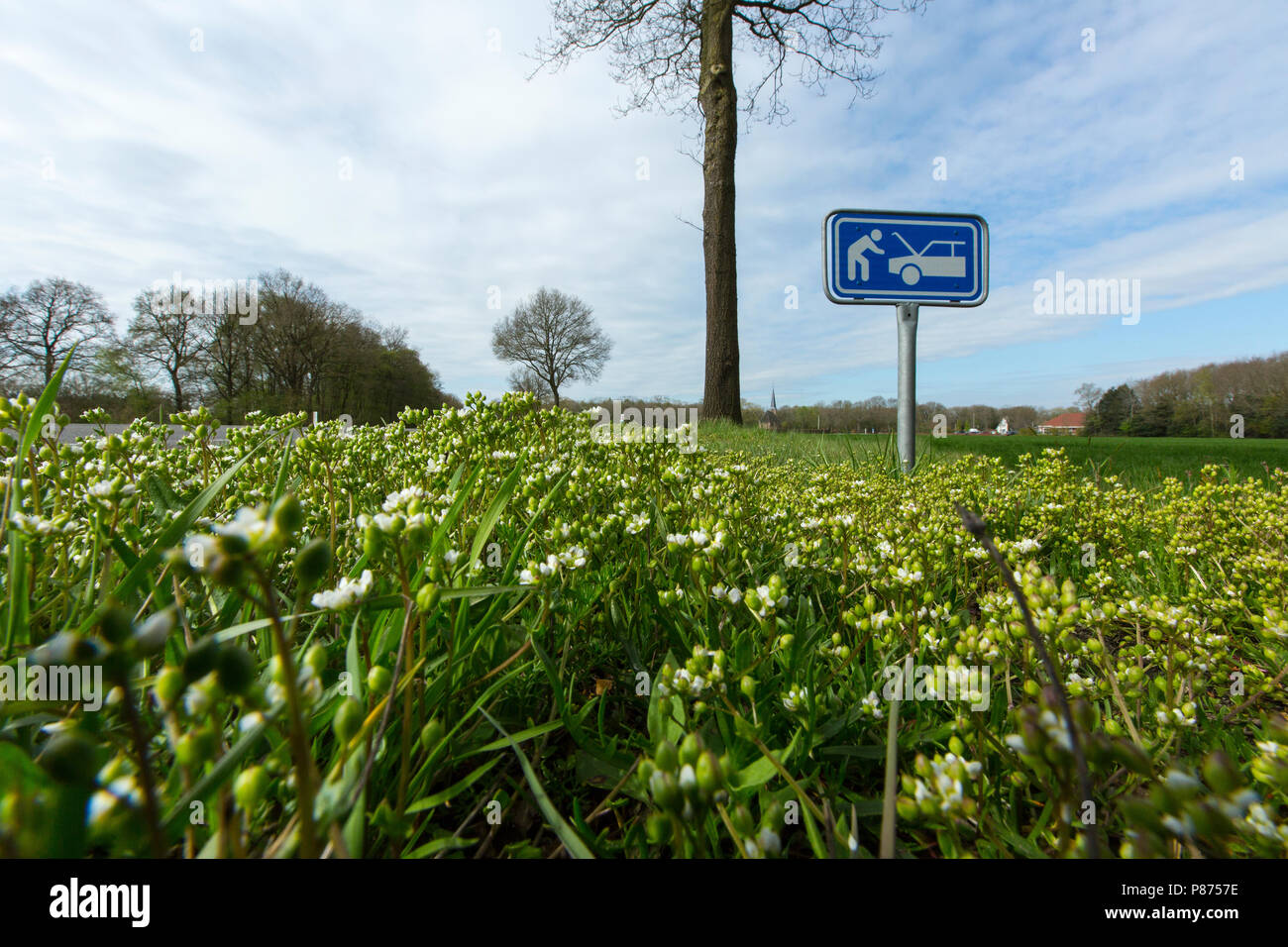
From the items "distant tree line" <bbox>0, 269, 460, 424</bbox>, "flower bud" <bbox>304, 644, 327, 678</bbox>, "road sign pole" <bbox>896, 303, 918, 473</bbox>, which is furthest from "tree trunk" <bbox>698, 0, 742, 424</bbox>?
"distant tree line" <bbox>0, 269, 460, 424</bbox>

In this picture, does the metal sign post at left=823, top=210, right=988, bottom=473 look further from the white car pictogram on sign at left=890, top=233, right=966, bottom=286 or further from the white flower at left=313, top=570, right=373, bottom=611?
the white flower at left=313, top=570, right=373, bottom=611

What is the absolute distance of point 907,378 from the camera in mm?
4594

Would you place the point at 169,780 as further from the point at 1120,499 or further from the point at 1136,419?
the point at 1136,419

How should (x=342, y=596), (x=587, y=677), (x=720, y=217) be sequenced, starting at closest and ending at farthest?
(x=342, y=596), (x=587, y=677), (x=720, y=217)

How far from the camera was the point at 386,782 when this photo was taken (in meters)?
0.92

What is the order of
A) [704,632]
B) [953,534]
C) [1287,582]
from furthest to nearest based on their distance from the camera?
[953,534] < [1287,582] < [704,632]

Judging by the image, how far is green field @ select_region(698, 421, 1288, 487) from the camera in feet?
14.5

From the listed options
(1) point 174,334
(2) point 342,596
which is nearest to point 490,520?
(2) point 342,596

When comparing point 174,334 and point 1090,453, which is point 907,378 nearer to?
point 1090,453

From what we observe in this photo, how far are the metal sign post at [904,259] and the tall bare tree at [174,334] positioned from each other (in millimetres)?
34933

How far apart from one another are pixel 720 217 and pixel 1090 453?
253 inches

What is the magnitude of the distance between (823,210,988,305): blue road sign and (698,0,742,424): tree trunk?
191 inches

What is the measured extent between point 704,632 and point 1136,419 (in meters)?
21.5
